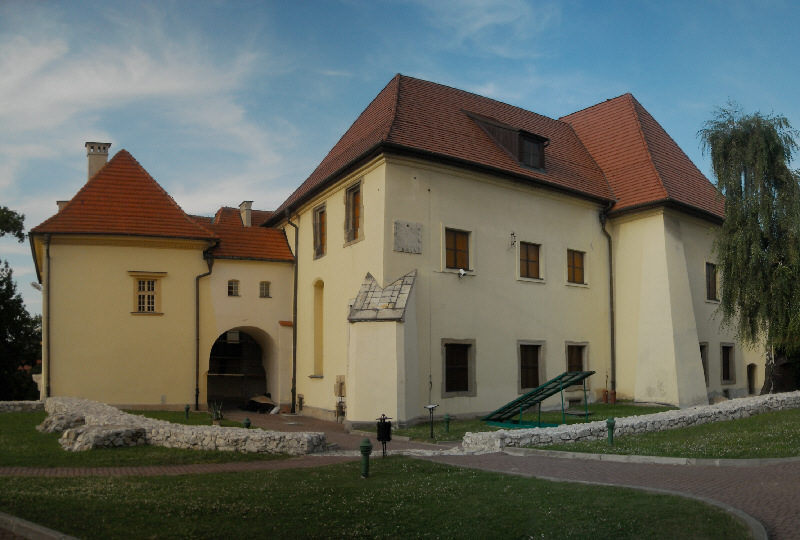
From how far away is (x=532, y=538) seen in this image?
727cm

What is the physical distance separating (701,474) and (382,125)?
575 inches

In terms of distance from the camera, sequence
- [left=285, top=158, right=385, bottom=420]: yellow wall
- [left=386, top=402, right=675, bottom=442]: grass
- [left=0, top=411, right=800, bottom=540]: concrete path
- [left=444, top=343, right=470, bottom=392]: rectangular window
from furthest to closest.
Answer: [left=444, top=343, right=470, bottom=392]: rectangular window → [left=285, top=158, right=385, bottom=420]: yellow wall → [left=386, top=402, right=675, bottom=442]: grass → [left=0, top=411, right=800, bottom=540]: concrete path

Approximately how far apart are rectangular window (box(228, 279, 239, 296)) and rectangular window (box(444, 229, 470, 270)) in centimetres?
900

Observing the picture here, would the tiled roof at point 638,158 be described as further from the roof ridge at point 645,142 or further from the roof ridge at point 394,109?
the roof ridge at point 394,109

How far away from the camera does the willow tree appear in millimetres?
21812

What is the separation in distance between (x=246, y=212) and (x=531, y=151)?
16.6m

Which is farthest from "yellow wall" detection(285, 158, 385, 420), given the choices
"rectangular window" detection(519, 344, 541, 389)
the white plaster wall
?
"rectangular window" detection(519, 344, 541, 389)

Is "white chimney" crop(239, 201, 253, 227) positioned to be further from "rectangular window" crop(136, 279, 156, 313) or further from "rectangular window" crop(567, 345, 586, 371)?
"rectangular window" crop(567, 345, 586, 371)

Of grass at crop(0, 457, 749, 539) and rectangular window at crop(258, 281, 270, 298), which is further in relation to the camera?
rectangular window at crop(258, 281, 270, 298)

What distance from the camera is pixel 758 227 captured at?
873 inches

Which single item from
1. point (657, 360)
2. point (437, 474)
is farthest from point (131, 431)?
point (657, 360)

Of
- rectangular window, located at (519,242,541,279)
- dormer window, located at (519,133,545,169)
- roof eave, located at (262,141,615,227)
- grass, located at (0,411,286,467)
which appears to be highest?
dormer window, located at (519,133,545,169)

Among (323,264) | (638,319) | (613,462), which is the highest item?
(323,264)

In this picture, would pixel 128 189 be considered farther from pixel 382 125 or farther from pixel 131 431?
pixel 131 431
